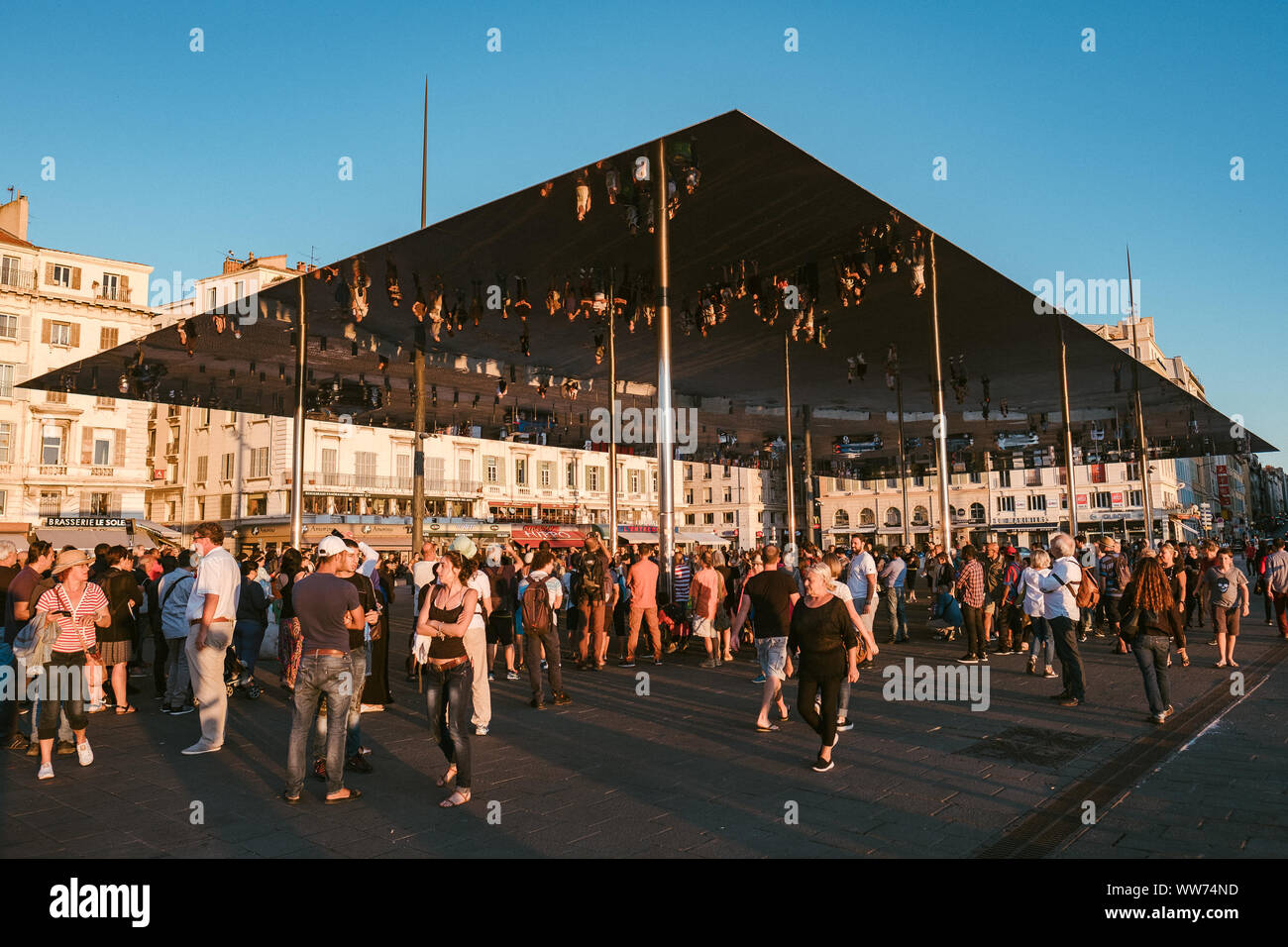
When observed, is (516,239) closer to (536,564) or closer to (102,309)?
(536,564)

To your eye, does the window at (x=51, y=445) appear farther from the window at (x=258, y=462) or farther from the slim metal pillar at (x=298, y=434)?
the slim metal pillar at (x=298, y=434)

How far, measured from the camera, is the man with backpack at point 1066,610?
30.4 ft

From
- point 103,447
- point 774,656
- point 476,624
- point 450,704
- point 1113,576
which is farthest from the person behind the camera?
point 103,447

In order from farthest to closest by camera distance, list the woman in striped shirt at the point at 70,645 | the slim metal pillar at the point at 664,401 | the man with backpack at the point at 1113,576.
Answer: the man with backpack at the point at 1113,576 < the slim metal pillar at the point at 664,401 < the woman in striped shirt at the point at 70,645

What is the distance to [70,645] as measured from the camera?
23.2ft

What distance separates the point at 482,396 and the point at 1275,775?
903 inches

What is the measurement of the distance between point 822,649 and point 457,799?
308 cm

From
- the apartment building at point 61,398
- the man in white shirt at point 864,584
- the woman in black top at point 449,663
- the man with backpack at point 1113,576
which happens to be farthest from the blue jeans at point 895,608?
the apartment building at point 61,398

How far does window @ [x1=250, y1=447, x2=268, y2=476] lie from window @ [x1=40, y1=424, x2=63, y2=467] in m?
9.59

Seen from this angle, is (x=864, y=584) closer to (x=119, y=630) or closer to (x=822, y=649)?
(x=822, y=649)

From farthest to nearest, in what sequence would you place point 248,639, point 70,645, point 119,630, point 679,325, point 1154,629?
point 679,325, point 248,639, point 119,630, point 1154,629, point 70,645

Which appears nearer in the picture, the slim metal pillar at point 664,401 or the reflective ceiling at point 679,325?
the reflective ceiling at point 679,325

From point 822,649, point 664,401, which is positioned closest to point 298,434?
point 664,401

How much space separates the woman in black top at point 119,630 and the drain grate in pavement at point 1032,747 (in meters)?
8.87
